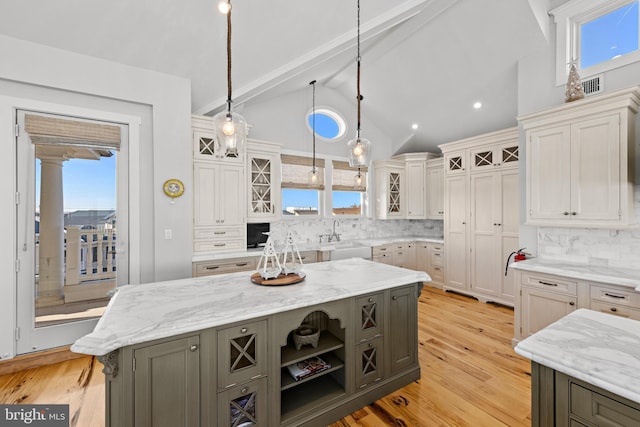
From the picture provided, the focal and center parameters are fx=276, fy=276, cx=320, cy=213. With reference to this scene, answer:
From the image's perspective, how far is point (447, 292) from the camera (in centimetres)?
485

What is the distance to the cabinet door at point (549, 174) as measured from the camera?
106 inches

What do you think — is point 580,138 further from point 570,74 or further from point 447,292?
point 447,292

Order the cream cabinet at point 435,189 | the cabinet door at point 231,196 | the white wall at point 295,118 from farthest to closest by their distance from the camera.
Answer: the cream cabinet at point 435,189 < the white wall at point 295,118 < the cabinet door at point 231,196

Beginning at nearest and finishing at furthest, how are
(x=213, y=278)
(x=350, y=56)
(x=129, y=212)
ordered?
1. (x=213, y=278)
2. (x=129, y=212)
3. (x=350, y=56)

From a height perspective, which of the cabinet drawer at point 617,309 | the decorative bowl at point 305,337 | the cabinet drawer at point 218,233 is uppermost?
the cabinet drawer at point 218,233

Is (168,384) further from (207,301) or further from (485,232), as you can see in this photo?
(485,232)

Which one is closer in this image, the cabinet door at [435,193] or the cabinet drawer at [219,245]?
the cabinet drawer at [219,245]

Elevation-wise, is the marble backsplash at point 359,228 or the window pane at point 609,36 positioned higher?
the window pane at point 609,36

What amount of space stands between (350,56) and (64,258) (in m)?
4.19

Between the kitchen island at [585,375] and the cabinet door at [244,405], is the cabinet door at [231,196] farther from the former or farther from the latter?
the kitchen island at [585,375]

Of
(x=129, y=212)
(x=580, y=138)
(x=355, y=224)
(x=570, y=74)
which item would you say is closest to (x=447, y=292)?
(x=355, y=224)

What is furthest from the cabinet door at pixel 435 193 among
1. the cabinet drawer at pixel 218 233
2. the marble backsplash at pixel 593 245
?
the cabinet drawer at pixel 218 233

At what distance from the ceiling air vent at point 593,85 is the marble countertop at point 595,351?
2.61 m

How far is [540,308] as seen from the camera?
8.80ft
